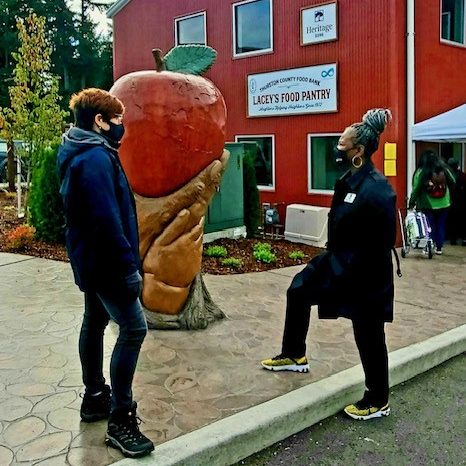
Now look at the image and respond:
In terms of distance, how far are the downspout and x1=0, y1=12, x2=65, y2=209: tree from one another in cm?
662

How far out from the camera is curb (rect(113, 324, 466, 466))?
3.24 meters

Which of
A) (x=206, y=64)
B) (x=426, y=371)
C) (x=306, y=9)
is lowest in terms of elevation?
(x=426, y=371)

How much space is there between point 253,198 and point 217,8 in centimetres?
479

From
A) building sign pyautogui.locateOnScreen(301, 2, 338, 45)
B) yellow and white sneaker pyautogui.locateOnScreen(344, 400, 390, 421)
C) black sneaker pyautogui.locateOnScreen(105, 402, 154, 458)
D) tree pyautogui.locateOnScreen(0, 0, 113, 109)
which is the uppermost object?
tree pyautogui.locateOnScreen(0, 0, 113, 109)

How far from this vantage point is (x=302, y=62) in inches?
458

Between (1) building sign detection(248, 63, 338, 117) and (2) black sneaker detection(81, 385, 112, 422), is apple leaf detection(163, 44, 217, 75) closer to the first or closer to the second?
(2) black sneaker detection(81, 385, 112, 422)

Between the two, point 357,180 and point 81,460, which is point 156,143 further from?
point 81,460

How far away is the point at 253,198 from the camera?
428 inches

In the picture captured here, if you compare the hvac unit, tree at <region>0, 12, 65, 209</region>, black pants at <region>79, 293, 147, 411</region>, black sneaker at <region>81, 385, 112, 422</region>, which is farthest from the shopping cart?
black pants at <region>79, 293, 147, 411</region>

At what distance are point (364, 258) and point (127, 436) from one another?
174cm

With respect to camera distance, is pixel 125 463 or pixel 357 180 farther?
pixel 357 180

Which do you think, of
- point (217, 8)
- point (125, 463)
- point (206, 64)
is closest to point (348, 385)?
point (125, 463)

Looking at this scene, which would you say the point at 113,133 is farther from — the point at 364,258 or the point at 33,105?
the point at 33,105

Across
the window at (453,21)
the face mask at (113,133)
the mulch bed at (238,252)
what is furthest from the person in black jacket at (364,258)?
the window at (453,21)
